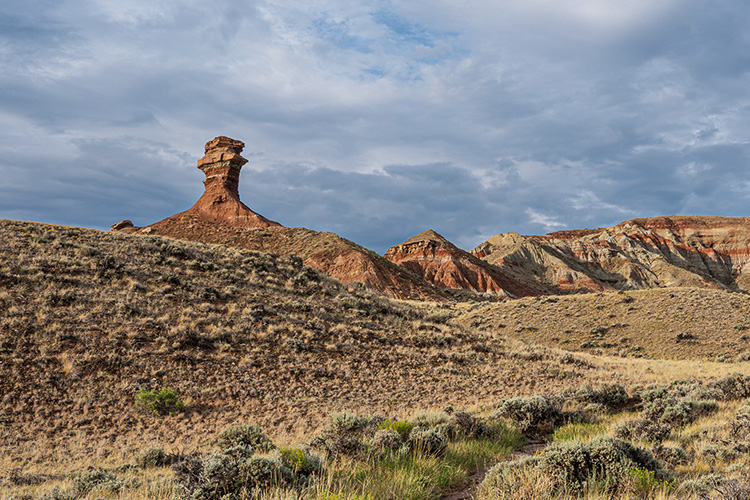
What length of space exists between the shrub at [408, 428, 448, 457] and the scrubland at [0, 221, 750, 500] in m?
0.04

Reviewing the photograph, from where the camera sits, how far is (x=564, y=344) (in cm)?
3591

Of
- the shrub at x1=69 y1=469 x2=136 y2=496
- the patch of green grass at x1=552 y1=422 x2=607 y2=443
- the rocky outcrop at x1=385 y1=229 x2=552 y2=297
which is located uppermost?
the rocky outcrop at x1=385 y1=229 x2=552 y2=297

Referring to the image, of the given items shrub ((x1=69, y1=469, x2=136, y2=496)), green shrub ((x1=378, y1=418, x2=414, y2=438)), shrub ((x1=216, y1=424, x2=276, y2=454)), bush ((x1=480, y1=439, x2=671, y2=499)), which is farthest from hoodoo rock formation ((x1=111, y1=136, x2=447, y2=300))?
bush ((x1=480, y1=439, x2=671, y2=499))

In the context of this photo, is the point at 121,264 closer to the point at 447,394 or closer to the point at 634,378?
the point at 447,394

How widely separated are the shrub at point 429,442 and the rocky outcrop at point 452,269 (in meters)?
79.4

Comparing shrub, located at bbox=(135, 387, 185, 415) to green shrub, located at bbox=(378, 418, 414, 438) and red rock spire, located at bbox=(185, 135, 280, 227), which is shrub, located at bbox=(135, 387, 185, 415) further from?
red rock spire, located at bbox=(185, 135, 280, 227)

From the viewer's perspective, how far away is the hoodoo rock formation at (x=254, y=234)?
65.1 m

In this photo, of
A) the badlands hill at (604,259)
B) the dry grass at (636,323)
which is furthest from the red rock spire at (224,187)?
the dry grass at (636,323)

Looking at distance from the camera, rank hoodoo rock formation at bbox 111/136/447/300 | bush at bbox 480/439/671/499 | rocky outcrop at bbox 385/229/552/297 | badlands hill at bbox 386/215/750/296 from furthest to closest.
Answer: badlands hill at bbox 386/215/750/296, rocky outcrop at bbox 385/229/552/297, hoodoo rock formation at bbox 111/136/447/300, bush at bbox 480/439/671/499

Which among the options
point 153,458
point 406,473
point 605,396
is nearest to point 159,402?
point 153,458

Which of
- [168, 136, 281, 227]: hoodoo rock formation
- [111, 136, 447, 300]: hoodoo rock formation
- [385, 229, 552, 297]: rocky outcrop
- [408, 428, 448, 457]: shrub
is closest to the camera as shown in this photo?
[408, 428, 448, 457]: shrub

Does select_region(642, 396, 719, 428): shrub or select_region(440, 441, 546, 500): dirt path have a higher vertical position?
select_region(642, 396, 719, 428): shrub

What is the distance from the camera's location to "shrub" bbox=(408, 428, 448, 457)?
812 centimetres

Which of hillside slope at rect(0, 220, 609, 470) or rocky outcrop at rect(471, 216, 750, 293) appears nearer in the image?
hillside slope at rect(0, 220, 609, 470)
